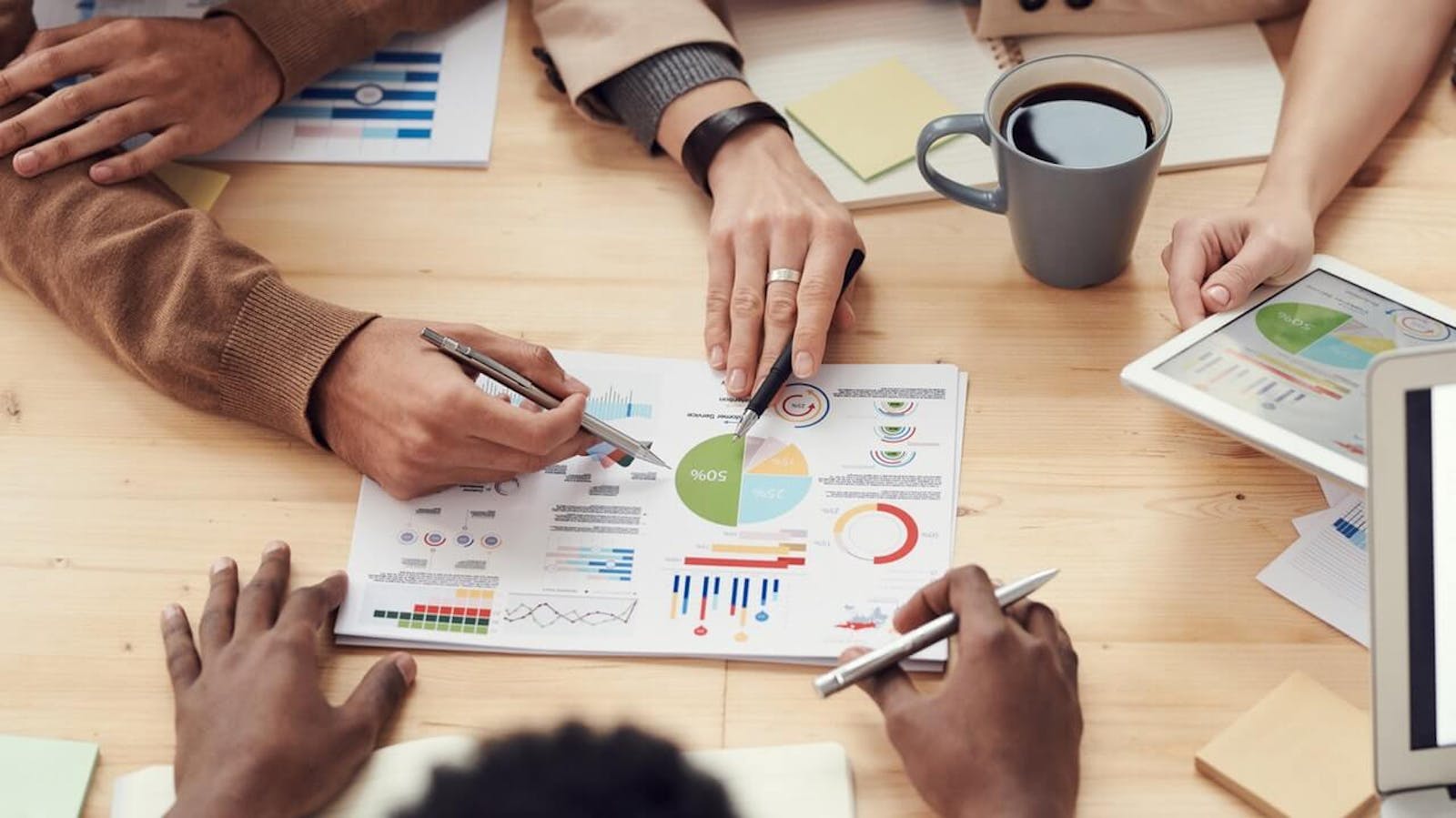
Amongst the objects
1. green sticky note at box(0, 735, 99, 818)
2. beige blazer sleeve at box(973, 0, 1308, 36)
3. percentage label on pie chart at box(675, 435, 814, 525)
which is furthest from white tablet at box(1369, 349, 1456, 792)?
green sticky note at box(0, 735, 99, 818)

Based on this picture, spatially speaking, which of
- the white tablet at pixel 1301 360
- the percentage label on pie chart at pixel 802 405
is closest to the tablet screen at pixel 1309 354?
the white tablet at pixel 1301 360

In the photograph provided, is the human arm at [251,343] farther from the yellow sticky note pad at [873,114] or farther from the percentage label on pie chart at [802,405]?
the yellow sticky note pad at [873,114]

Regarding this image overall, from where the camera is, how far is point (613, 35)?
1.19 metres

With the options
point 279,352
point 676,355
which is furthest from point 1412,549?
point 279,352

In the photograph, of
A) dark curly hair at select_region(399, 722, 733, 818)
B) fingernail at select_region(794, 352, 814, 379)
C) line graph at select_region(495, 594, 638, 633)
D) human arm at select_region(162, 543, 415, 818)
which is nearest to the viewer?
dark curly hair at select_region(399, 722, 733, 818)

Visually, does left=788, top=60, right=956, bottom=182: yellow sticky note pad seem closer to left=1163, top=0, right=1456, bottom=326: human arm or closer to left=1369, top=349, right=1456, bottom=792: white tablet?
left=1163, top=0, right=1456, bottom=326: human arm

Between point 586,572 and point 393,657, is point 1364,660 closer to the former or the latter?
point 586,572

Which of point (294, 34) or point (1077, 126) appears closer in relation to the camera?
point (1077, 126)

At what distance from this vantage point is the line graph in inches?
34.8

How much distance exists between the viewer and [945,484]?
0.93 meters

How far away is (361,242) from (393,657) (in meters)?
0.40

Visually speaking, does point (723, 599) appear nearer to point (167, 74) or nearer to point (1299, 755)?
point (1299, 755)

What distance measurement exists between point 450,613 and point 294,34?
0.58 metres

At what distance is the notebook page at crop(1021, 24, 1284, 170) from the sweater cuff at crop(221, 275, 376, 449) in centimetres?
64
